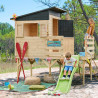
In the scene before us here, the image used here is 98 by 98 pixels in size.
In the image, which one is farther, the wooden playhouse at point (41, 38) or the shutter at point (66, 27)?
the shutter at point (66, 27)

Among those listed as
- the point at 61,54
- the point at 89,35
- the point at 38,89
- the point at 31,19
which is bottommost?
the point at 38,89

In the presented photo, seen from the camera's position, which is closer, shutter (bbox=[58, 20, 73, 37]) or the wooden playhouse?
the wooden playhouse

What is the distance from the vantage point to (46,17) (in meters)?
13.0

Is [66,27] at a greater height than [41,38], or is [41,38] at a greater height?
[66,27]

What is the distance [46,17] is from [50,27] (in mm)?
613

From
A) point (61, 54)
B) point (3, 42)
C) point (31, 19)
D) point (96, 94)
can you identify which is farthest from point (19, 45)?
point (3, 42)

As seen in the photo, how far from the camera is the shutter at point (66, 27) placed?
1434 cm

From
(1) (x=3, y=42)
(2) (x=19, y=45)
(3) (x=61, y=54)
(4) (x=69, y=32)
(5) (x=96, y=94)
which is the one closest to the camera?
(5) (x=96, y=94)

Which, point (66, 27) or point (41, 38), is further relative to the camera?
point (66, 27)

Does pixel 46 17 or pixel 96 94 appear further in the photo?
pixel 46 17

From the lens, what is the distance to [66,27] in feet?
47.1

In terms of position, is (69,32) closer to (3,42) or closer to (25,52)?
(25,52)

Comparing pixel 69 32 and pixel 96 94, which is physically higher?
pixel 69 32

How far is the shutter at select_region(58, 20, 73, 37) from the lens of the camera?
14.3 m
